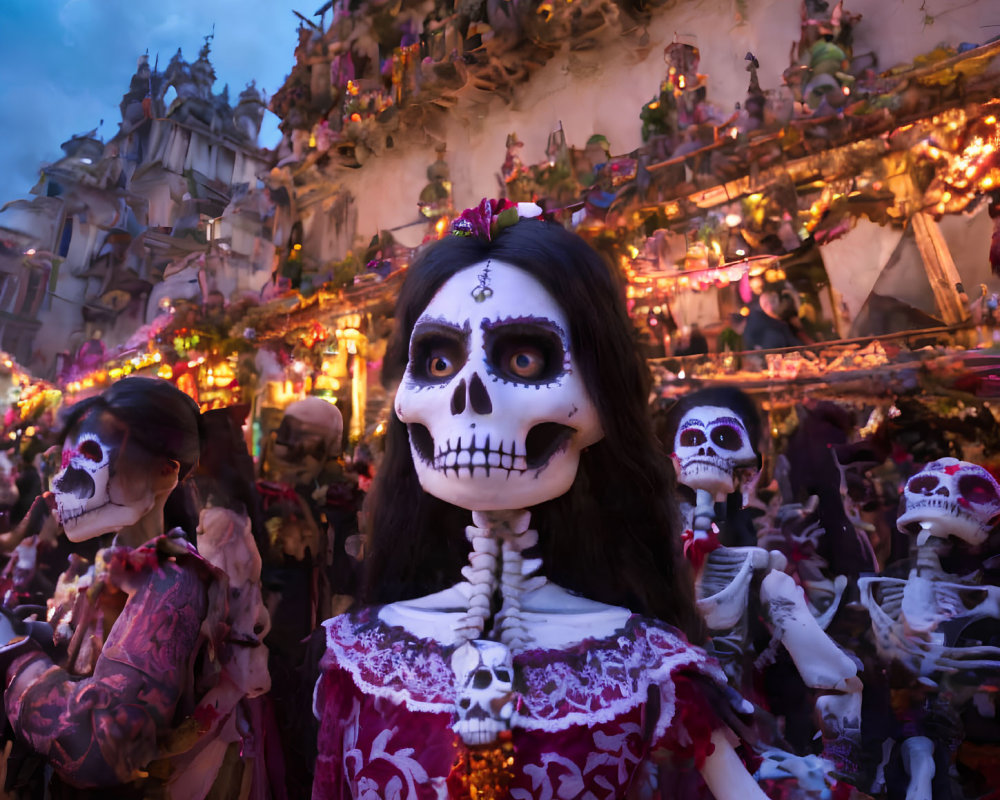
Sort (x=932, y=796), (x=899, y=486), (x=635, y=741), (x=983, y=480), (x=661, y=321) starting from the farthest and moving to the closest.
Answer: (x=661, y=321)
(x=899, y=486)
(x=983, y=480)
(x=932, y=796)
(x=635, y=741)

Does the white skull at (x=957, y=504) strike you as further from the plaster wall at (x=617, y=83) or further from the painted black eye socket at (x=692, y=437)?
the plaster wall at (x=617, y=83)

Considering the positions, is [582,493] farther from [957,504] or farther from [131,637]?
[957,504]

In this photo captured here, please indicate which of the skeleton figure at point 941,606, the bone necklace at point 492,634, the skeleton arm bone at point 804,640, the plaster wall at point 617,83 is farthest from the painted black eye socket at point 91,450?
the plaster wall at point 617,83

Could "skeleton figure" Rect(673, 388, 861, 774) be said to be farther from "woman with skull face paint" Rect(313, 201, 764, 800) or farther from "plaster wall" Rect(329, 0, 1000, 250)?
"plaster wall" Rect(329, 0, 1000, 250)

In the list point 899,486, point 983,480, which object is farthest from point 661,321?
point 983,480

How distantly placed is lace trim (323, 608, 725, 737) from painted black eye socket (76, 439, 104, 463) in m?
0.97

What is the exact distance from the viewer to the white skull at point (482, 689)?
1.11m

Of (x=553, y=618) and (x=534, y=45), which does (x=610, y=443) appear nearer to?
(x=553, y=618)

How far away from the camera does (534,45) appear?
8281mm

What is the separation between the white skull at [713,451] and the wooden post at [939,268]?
3513 mm

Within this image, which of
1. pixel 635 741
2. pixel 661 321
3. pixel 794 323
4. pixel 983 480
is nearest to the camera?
pixel 635 741

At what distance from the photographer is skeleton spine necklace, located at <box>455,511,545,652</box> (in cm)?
125

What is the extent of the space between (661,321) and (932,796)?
429 centimetres

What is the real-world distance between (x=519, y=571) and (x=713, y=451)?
139cm
